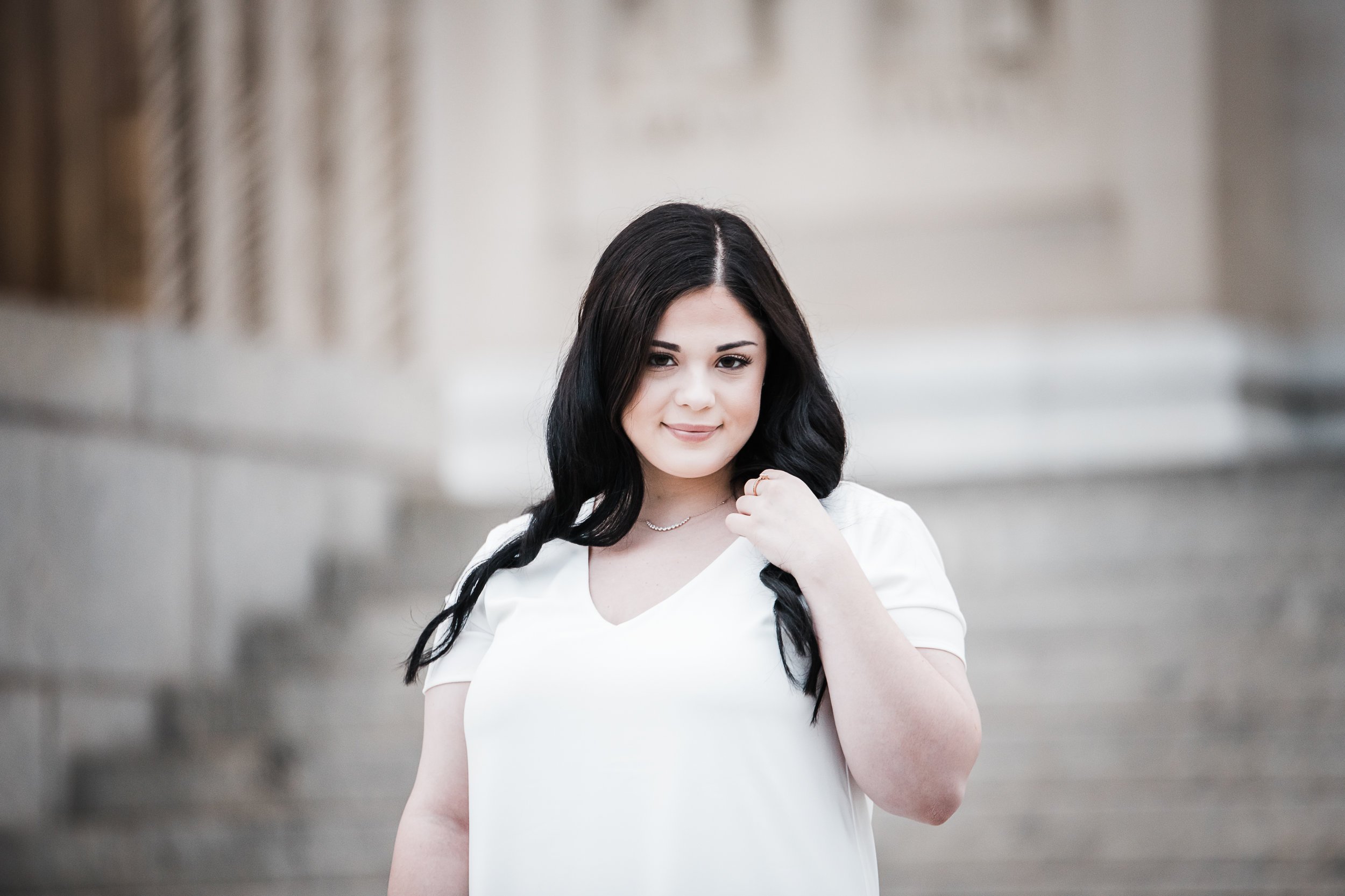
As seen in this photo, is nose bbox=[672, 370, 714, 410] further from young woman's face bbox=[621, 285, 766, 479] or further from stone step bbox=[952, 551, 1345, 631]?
stone step bbox=[952, 551, 1345, 631]

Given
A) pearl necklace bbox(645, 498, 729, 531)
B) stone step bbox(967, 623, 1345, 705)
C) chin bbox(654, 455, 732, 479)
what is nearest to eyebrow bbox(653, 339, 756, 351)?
chin bbox(654, 455, 732, 479)

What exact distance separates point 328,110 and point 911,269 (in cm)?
385

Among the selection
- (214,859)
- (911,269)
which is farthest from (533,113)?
(214,859)

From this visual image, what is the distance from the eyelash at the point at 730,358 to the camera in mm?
1905

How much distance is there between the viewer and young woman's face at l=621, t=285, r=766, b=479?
6.17 ft

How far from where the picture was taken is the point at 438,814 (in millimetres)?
1978

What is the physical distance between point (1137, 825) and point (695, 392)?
306 cm

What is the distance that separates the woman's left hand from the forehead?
192 mm

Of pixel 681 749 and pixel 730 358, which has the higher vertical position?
pixel 730 358

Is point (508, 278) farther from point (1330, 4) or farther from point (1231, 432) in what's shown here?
point (1330, 4)

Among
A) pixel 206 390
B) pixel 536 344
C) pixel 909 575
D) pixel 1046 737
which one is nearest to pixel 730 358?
pixel 909 575

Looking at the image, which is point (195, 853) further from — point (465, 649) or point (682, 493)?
point (682, 493)

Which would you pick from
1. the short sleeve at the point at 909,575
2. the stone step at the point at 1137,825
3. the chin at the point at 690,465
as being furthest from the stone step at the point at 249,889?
the short sleeve at the point at 909,575

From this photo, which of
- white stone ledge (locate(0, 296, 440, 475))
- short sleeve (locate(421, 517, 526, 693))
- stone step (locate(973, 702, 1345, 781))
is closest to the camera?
short sleeve (locate(421, 517, 526, 693))
